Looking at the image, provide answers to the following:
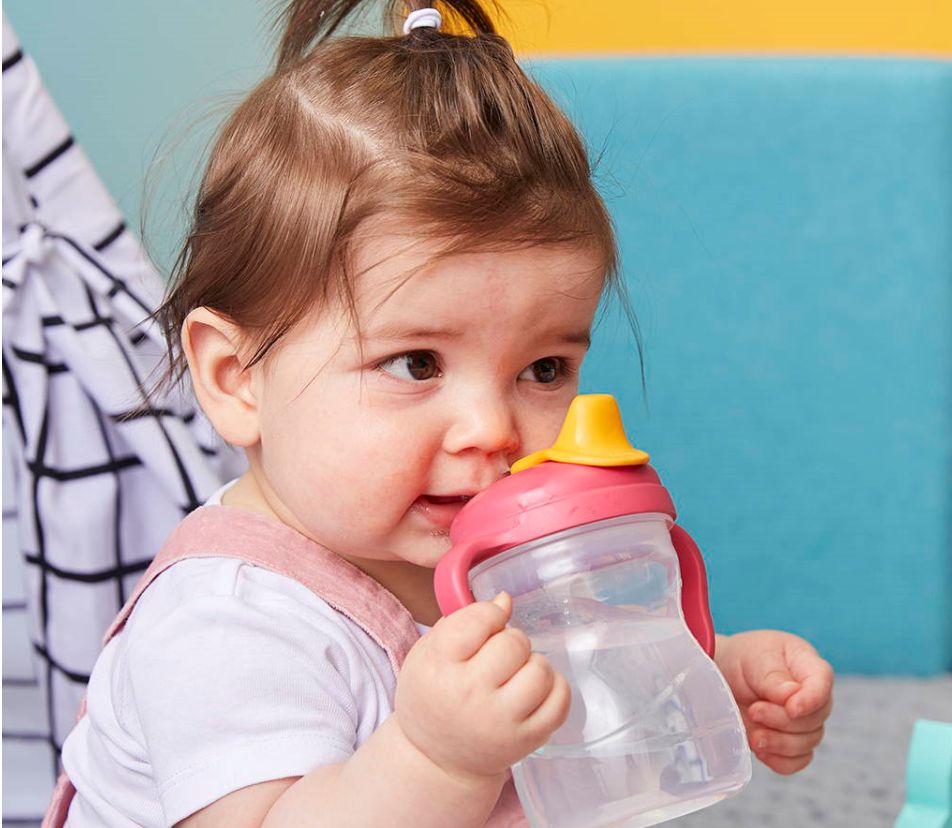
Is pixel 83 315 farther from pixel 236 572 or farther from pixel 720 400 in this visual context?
pixel 720 400

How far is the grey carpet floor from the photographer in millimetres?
1147

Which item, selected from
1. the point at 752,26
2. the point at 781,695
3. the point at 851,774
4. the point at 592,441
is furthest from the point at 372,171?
the point at 752,26

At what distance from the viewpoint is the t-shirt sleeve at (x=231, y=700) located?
2.04ft

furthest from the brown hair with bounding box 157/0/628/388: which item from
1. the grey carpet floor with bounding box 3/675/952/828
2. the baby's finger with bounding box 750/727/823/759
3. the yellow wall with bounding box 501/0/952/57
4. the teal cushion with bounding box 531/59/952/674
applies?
the yellow wall with bounding box 501/0/952/57

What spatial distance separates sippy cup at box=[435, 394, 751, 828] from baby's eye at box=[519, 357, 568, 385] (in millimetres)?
104

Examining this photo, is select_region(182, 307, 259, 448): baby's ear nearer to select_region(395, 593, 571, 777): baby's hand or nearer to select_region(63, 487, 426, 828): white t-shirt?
select_region(63, 487, 426, 828): white t-shirt

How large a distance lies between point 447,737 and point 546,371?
0.25 meters

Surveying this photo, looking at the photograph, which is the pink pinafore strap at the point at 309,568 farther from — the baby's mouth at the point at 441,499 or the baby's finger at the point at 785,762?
the baby's finger at the point at 785,762

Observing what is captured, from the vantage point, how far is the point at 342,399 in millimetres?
692

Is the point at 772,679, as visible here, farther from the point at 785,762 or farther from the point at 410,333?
the point at 410,333

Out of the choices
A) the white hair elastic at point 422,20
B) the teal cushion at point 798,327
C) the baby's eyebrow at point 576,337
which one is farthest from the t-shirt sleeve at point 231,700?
the teal cushion at point 798,327

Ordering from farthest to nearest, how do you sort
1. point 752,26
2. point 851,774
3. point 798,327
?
point 752,26 → point 798,327 → point 851,774

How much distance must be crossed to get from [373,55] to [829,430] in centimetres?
83

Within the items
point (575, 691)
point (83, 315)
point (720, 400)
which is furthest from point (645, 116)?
point (575, 691)
